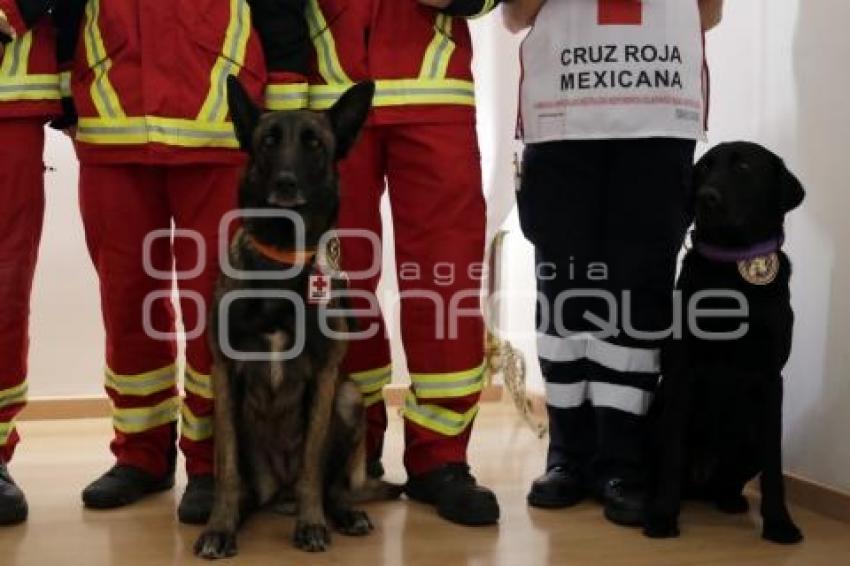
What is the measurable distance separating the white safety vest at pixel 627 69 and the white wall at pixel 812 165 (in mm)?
429

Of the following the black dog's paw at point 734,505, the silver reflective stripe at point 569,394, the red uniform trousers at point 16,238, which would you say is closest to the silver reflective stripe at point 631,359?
the silver reflective stripe at point 569,394

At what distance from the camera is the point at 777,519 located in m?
2.02

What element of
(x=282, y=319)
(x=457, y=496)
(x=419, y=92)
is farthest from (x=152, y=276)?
(x=457, y=496)

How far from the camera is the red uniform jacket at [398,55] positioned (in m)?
2.12

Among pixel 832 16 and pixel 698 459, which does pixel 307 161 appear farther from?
pixel 832 16

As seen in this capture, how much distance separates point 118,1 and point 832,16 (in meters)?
1.78

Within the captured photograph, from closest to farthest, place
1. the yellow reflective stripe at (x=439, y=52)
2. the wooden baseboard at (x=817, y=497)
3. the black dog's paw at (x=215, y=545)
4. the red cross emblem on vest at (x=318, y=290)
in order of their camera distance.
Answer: the black dog's paw at (x=215, y=545) < the red cross emblem on vest at (x=318, y=290) < the yellow reflective stripe at (x=439, y=52) < the wooden baseboard at (x=817, y=497)

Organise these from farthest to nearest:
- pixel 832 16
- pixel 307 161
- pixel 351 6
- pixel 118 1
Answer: pixel 832 16 < pixel 351 6 < pixel 118 1 < pixel 307 161

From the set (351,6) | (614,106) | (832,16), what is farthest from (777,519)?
(351,6)

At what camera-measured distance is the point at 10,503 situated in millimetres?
2020

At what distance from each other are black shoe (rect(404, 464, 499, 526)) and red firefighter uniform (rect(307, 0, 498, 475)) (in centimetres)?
3

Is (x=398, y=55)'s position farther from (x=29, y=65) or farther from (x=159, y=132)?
(x=29, y=65)

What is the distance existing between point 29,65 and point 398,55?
0.86 metres

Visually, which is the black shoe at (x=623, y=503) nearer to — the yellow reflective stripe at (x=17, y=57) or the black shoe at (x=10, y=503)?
the black shoe at (x=10, y=503)
